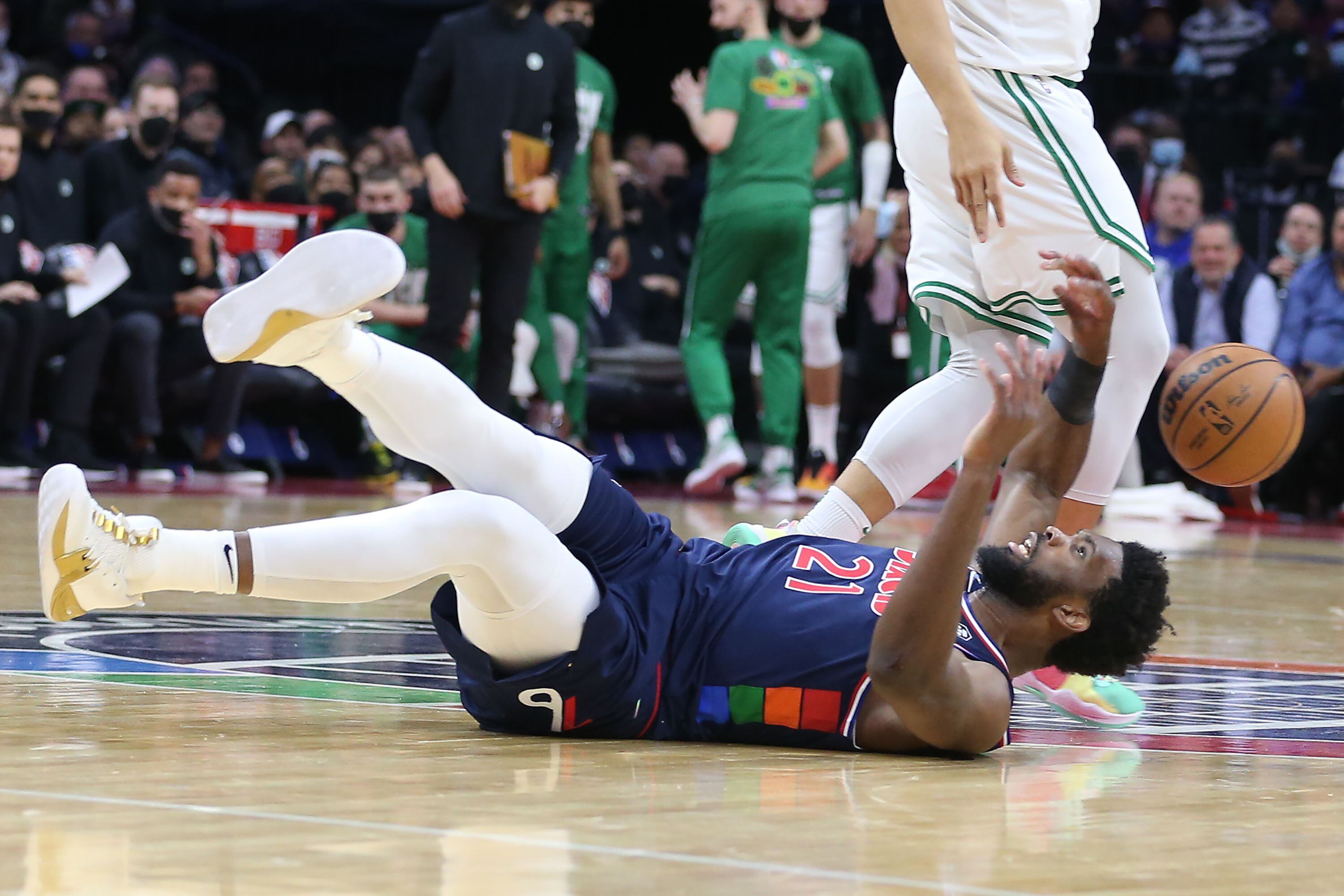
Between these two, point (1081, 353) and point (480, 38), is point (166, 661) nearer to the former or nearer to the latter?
point (1081, 353)

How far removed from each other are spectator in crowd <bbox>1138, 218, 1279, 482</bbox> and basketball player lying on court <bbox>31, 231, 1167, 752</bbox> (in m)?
7.01

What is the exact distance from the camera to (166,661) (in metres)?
3.22

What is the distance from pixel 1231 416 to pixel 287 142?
7722 millimetres

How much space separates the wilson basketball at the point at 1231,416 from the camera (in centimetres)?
407

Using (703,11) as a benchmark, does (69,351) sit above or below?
below

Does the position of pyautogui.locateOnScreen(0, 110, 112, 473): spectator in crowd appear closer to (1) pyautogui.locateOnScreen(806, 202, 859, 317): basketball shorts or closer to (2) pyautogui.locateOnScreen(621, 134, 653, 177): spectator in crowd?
(1) pyautogui.locateOnScreen(806, 202, 859, 317): basketball shorts

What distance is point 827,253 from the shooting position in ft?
30.4

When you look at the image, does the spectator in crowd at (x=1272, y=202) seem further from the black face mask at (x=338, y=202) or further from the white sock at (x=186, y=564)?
the white sock at (x=186, y=564)

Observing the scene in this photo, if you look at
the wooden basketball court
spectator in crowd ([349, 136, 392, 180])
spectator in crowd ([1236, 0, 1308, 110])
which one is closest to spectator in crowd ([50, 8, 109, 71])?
spectator in crowd ([349, 136, 392, 180])

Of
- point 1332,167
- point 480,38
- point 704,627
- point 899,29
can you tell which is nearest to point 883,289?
point 480,38

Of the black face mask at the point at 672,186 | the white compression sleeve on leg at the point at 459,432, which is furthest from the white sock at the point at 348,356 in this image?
the black face mask at the point at 672,186

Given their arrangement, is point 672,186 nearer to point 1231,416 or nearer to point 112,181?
point 112,181

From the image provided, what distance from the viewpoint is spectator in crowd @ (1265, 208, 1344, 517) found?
30.1 ft

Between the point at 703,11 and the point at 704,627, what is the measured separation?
12.0m
